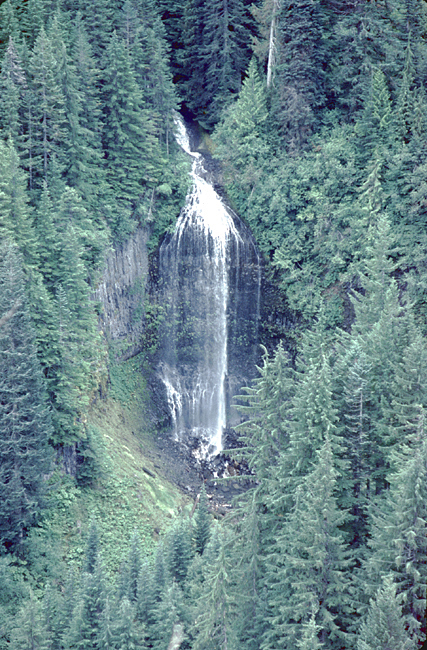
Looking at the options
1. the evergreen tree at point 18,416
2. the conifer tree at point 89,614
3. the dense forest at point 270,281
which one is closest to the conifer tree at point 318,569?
the dense forest at point 270,281

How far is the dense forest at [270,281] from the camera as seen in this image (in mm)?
20438

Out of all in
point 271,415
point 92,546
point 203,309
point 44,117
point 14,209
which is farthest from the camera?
point 203,309

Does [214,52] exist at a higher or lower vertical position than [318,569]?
higher

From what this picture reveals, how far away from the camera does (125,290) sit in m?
39.0

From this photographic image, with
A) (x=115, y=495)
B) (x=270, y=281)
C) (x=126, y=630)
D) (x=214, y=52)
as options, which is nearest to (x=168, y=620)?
(x=126, y=630)

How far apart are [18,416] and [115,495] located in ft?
24.8

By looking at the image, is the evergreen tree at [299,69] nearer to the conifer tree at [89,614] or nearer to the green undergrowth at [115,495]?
the green undergrowth at [115,495]

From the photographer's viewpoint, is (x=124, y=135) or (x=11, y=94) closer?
(x=11, y=94)

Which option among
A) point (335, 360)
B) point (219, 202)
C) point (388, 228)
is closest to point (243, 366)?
point (219, 202)

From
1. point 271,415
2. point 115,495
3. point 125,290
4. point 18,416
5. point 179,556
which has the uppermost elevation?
point 125,290

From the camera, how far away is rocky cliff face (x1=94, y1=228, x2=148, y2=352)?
123ft

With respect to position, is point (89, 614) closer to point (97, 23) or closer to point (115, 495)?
Answer: point (115, 495)

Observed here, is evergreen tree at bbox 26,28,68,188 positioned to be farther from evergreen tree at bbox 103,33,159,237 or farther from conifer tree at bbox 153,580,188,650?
conifer tree at bbox 153,580,188,650

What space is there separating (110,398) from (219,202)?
12.6 m
